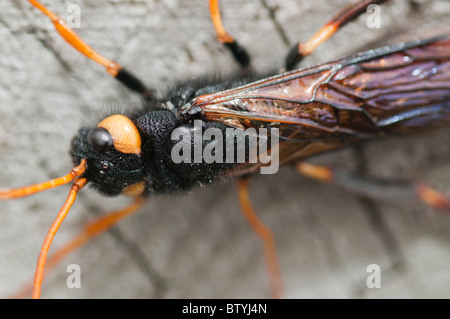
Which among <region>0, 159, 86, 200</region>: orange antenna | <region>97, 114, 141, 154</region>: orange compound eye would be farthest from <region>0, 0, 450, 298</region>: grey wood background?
<region>0, 159, 86, 200</region>: orange antenna

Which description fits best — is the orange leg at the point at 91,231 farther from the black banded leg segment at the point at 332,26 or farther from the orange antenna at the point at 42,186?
the black banded leg segment at the point at 332,26

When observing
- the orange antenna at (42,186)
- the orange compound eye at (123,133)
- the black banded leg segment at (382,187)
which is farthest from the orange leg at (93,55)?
the black banded leg segment at (382,187)

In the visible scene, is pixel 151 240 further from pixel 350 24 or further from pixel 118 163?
pixel 350 24

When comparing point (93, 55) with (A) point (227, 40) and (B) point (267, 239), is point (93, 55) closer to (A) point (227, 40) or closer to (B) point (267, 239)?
(A) point (227, 40)

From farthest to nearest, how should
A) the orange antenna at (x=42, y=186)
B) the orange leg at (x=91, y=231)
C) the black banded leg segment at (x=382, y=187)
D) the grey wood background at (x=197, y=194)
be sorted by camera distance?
the black banded leg segment at (x=382, y=187), the orange leg at (x=91, y=231), the grey wood background at (x=197, y=194), the orange antenna at (x=42, y=186)

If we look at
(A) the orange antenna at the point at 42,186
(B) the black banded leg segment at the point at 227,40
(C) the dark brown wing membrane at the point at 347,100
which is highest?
(B) the black banded leg segment at the point at 227,40

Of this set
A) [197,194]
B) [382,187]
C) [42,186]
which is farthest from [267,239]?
[42,186]
